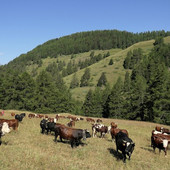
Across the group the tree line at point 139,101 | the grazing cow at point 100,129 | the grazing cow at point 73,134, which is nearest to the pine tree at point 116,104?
the tree line at point 139,101

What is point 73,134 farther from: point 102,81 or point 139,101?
point 102,81

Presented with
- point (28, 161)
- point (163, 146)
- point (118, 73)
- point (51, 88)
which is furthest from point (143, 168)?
point (118, 73)

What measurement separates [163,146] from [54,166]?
378 inches

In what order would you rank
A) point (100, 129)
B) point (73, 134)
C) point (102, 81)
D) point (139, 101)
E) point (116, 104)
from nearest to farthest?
point (73, 134) → point (100, 129) → point (139, 101) → point (116, 104) → point (102, 81)

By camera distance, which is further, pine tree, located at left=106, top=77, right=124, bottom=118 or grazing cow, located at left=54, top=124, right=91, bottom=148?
pine tree, located at left=106, top=77, right=124, bottom=118

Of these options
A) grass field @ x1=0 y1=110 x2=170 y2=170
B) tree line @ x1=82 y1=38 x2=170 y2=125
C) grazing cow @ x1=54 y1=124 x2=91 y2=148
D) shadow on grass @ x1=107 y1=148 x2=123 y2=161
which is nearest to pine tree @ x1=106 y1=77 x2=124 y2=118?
tree line @ x1=82 y1=38 x2=170 y2=125

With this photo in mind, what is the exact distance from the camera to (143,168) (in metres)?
11.7

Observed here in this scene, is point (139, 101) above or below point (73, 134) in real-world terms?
below

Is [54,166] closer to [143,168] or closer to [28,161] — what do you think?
[28,161]

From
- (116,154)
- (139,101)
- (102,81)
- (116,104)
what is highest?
(102,81)

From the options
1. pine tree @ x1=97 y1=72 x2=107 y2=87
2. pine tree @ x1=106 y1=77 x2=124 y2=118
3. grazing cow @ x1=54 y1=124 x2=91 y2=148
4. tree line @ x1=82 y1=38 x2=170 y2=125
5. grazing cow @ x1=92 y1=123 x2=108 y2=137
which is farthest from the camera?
pine tree @ x1=97 y1=72 x2=107 y2=87

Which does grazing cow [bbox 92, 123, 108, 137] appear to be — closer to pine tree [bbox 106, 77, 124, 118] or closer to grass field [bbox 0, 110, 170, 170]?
grass field [bbox 0, 110, 170, 170]

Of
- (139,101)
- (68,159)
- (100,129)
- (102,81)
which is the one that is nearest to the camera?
(68,159)

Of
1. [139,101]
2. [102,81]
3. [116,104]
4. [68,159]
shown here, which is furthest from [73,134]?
[102,81]
